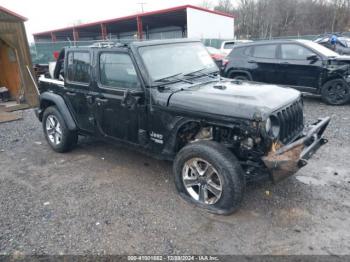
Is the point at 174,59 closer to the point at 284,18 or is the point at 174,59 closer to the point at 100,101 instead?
the point at 100,101

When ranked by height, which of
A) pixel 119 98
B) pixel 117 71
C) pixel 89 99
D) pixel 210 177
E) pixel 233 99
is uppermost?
pixel 117 71

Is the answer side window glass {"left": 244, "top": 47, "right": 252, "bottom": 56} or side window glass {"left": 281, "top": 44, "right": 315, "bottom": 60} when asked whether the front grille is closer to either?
side window glass {"left": 281, "top": 44, "right": 315, "bottom": 60}

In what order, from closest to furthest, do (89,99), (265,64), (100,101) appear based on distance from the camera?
(100,101), (89,99), (265,64)

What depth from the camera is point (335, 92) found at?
25.5ft

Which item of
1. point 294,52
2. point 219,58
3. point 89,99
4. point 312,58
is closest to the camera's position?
point 89,99

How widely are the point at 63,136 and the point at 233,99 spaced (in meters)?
3.31

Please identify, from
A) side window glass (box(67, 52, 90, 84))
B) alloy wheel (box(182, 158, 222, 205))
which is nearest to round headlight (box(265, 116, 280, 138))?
alloy wheel (box(182, 158, 222, 205))

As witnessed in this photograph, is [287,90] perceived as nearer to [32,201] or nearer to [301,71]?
[32,201]

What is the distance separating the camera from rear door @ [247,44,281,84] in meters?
8.21

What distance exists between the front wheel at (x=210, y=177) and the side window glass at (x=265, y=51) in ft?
19.7

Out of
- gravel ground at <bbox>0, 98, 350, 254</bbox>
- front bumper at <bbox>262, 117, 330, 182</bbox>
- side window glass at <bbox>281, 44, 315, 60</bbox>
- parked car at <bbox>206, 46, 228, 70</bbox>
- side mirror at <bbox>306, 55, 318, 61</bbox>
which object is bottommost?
gravel ground at <bbox>0, 98, 350, 254</bbox>

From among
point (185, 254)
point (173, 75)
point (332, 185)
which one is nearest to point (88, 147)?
point (173, 75)

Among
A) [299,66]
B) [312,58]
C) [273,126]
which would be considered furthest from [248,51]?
[273,126]

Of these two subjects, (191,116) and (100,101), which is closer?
(191,116)
